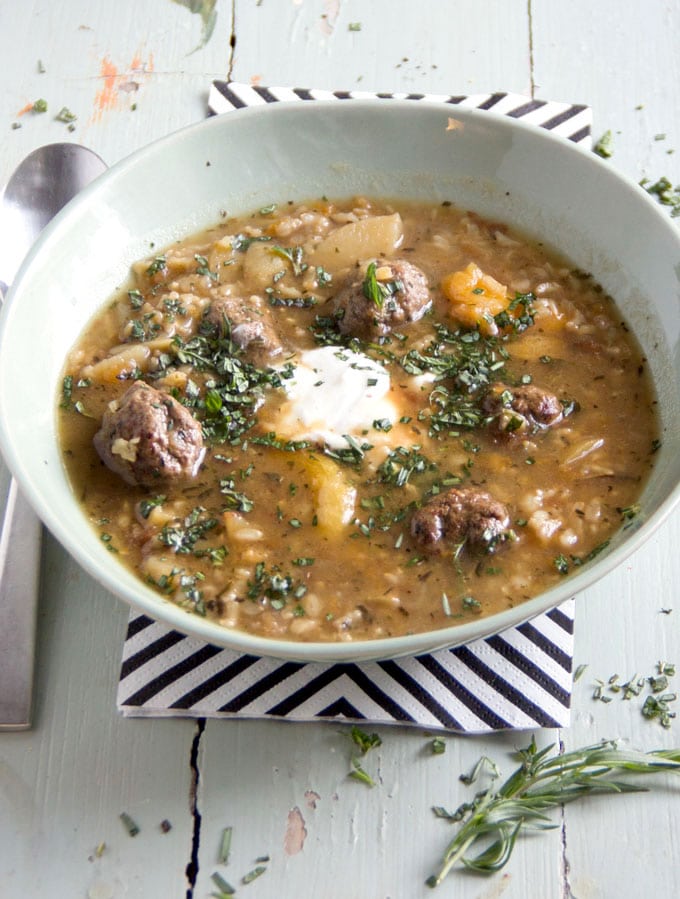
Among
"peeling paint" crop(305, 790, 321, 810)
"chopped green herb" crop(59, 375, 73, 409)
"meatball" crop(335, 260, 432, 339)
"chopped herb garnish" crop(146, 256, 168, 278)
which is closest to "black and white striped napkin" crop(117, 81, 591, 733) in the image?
"peeling paint" crop(305, 790, 321, 810)

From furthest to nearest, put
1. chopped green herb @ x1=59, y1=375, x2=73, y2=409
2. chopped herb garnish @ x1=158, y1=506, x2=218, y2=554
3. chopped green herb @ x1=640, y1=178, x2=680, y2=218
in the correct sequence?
chopped green herb @ x1=640, y1=178, x2=680, y2=218, chopped green herb @ x1=59, y1=375, x2=73, y2=409, chopped herb garnish @ x1=158, y1=506, x2=218, y2=554

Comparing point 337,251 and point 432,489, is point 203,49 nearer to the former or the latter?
point 337,251

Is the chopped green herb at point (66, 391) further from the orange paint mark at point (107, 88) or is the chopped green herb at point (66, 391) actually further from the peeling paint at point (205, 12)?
the peeling paint at point (205, 12)

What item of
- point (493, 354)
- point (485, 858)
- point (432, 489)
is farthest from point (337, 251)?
point (485, 858)

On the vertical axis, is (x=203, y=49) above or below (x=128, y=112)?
above

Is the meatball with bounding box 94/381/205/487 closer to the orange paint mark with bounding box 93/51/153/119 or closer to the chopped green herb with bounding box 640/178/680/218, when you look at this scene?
the orange paint mark with bounding box 93/51/153/119

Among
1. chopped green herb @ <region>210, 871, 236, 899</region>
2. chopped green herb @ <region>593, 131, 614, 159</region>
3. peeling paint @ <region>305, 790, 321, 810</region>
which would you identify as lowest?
chopped green herb @ <region>210, 871, 236, 899</region>

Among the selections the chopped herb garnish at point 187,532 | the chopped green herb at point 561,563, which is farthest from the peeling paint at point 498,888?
the chopped herb garnish at point 187,532
